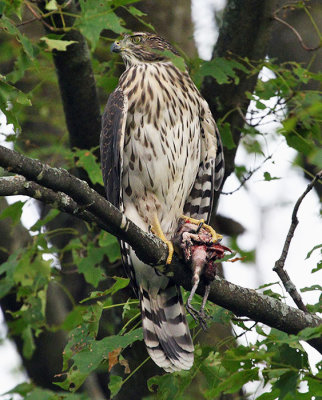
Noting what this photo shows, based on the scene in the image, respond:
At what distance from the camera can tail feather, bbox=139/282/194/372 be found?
402 cm

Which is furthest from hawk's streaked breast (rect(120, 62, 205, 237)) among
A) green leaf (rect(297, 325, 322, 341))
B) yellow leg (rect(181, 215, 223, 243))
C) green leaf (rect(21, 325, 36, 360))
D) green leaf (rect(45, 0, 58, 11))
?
green leaf (rect(297, 325, 322, 341))

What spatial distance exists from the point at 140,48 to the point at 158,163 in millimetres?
964

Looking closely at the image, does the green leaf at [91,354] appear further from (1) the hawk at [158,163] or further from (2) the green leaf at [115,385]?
(1) the hawk at [158,163]

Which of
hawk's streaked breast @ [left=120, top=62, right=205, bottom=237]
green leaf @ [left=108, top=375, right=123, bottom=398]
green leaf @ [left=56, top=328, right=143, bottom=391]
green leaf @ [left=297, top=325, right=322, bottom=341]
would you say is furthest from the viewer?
hawk's streaked breast @ [left=120, top=62, right=205, bottom=237]

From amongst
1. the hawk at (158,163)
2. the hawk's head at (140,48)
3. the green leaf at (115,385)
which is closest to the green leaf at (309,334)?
the green leaf at (115,385)

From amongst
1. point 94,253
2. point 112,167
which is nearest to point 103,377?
point 94,253

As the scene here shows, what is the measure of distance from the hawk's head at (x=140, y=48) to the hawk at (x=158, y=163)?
1cm

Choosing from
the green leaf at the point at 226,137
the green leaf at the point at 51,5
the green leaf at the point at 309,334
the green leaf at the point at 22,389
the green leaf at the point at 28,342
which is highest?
the green leaf at the point at 51,5

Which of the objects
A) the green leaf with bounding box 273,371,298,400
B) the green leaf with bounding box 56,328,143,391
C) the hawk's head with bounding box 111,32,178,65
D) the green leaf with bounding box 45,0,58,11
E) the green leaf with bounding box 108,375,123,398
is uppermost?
the green leaf with bounding box 45,0,58,11

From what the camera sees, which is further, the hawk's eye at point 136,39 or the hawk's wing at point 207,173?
the hawk's eye at point 136,39

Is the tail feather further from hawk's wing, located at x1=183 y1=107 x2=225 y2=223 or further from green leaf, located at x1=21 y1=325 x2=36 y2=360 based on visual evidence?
green leaf, located at x1=21 y1=325 x2=36 y2=360

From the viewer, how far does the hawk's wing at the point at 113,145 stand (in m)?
4.38

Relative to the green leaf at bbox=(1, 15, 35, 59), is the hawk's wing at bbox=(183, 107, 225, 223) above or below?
below

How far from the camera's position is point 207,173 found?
489cm
